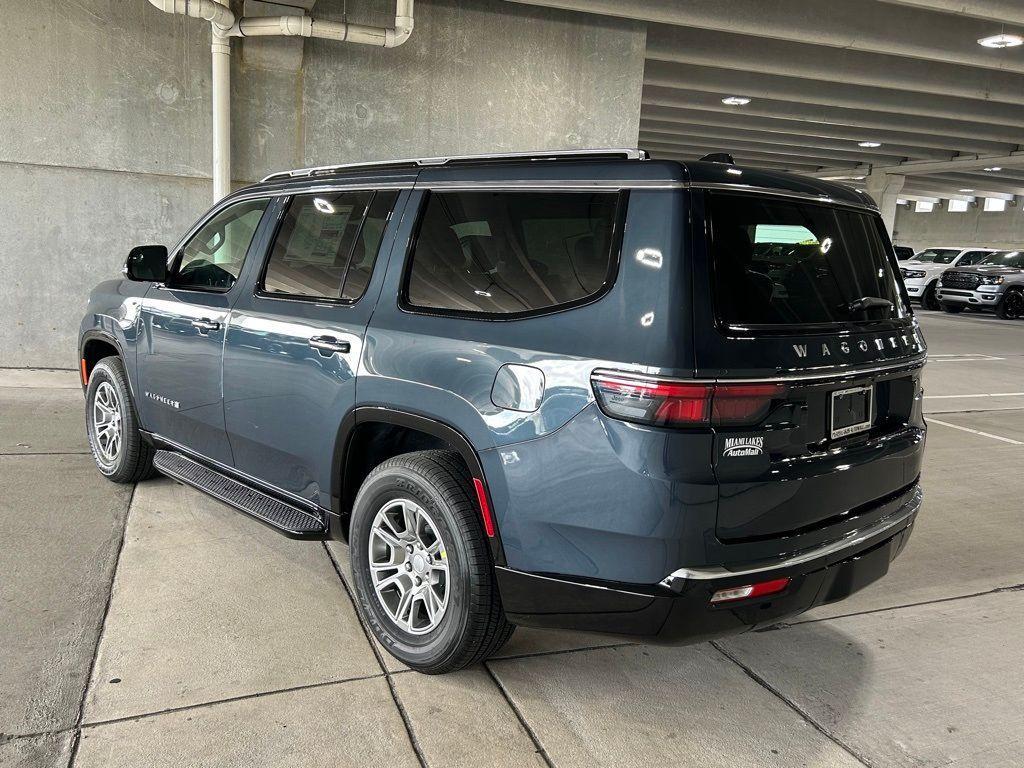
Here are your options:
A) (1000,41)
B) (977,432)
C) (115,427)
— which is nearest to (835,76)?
(1000,41)

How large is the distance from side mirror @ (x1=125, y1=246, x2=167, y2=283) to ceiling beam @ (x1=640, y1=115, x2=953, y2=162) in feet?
55.7

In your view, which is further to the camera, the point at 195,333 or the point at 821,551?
the point at 195,333

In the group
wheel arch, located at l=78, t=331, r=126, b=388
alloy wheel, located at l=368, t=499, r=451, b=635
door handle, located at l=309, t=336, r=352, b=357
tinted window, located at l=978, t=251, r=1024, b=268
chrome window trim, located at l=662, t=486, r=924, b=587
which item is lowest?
alloy wheel, located at l=368, t=499, r=451, b=635

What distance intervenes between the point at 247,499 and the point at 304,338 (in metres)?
0.86

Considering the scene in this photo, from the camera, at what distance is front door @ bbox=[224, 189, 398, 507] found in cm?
331

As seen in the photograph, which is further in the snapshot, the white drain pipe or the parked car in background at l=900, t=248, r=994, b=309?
the parked car in background at l=900, t=248, r=994, b=309

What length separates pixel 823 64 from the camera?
1327 cm

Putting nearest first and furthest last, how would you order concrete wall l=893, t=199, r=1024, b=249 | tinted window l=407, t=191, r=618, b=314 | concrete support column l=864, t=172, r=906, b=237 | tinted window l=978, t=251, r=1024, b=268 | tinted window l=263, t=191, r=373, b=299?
1. tinted window l=407, t=191, r=618, b=314
2. tinted window l=263, t=191, r=373, b=299
3. tinted window l=978, t=251, r=1024, b=268
4. concrete support column l=864, t=172, r=906, b=237
5. concrete wall l=893, t=199, r=1024, b=249

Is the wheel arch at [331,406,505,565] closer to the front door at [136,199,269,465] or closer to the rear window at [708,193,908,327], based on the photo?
the front door at [136,199,269,465]

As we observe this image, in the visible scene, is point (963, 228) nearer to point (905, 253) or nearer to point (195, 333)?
point (905, 253)

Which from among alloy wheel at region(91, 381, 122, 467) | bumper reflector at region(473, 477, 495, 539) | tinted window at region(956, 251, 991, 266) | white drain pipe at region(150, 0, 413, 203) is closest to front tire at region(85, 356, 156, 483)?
alloy wheel at region(91, 381, 122, 467)

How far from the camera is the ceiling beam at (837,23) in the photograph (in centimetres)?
932

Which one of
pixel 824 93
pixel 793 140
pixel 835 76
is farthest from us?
pixel 793 140

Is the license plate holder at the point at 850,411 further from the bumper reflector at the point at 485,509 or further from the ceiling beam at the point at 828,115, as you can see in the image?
the ceiling beam at the point at 828,115
